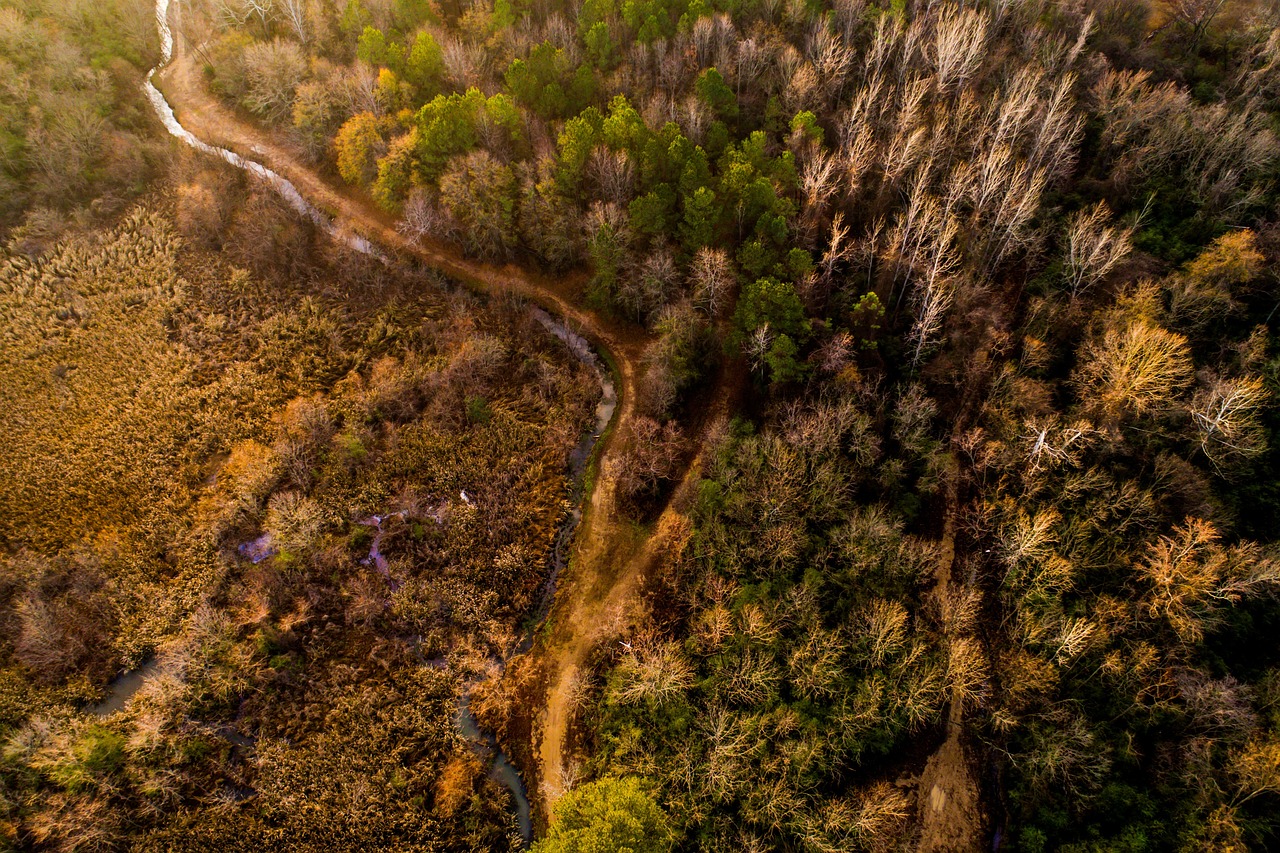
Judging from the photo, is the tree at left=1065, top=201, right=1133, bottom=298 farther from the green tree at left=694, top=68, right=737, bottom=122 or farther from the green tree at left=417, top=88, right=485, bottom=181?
the green tree at left=417, top=88, right=485, bottom=181

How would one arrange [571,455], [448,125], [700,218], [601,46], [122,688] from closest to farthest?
[122,688] < [700,218] < [571,455] < [448,125] < [601,46]

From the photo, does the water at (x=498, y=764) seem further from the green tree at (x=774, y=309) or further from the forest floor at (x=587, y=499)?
the green tree at (x=774, y=309)

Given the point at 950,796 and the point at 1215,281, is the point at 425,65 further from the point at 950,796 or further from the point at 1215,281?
the point at 950,796

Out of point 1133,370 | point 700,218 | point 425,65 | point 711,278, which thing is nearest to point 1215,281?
point 1133,370

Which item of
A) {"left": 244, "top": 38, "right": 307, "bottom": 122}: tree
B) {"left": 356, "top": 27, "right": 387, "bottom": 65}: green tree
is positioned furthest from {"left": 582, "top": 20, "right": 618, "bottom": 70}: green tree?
{"left": 244, "top": 38, "right": 307, "bottom": 122}: tree

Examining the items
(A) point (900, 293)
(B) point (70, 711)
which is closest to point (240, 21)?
(B) point (70, 711)
